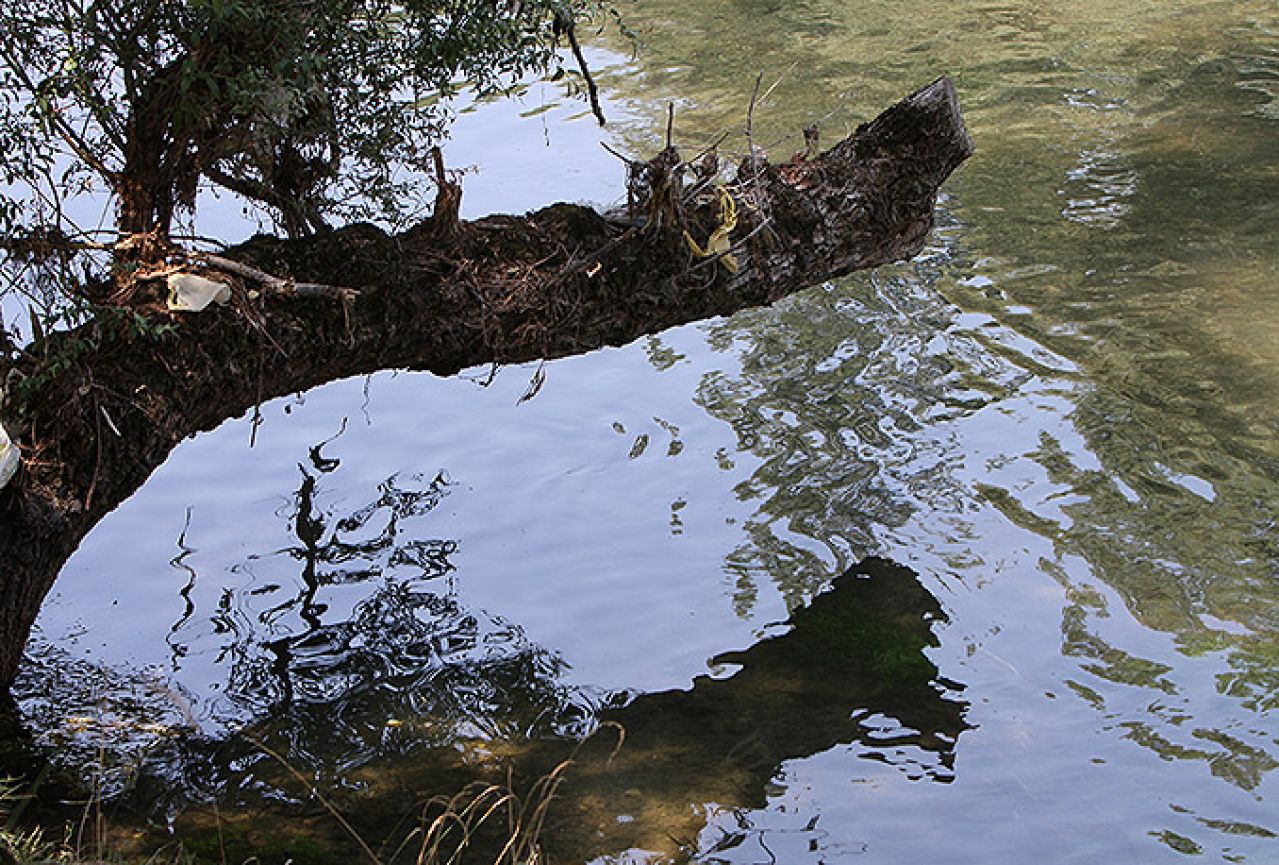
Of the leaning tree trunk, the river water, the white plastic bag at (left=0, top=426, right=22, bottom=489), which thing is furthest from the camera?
the river water

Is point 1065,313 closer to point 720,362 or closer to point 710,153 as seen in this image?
point 720,362

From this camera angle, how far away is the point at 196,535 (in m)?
6.06

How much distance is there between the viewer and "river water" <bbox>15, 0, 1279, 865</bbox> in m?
4.52

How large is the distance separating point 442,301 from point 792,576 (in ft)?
5.53

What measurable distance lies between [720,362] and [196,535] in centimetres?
265

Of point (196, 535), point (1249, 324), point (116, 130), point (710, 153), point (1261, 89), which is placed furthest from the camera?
point (1261, 89)

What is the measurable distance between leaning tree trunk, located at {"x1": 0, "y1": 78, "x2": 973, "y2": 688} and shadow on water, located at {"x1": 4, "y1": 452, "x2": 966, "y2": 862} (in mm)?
589

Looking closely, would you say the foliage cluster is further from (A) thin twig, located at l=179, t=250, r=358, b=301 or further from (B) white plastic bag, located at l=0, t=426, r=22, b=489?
(B) white plastic bag, located at l=0, t=426, r=22, b=489

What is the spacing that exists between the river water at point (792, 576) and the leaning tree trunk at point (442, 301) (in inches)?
35.3

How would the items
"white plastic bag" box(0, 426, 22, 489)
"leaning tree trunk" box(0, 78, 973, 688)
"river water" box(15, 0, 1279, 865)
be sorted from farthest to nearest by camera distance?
"river water" box(15, 0, 1279, 865) < "leaning tree trunk" box(0, 78, 973, 688) < "white plastic bag" box(0, 426, 22, 489)

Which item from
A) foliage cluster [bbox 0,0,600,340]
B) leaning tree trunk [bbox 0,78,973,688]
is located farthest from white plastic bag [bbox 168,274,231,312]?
foliage cluster [bbox 0,0,600,340]

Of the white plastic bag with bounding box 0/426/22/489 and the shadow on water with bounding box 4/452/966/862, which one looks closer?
the white plastic bag with bounding box 0/426/22/489

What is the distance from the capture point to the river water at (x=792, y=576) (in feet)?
14.8

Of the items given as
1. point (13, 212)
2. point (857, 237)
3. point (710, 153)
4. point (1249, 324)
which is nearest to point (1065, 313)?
point (1249, 324)
